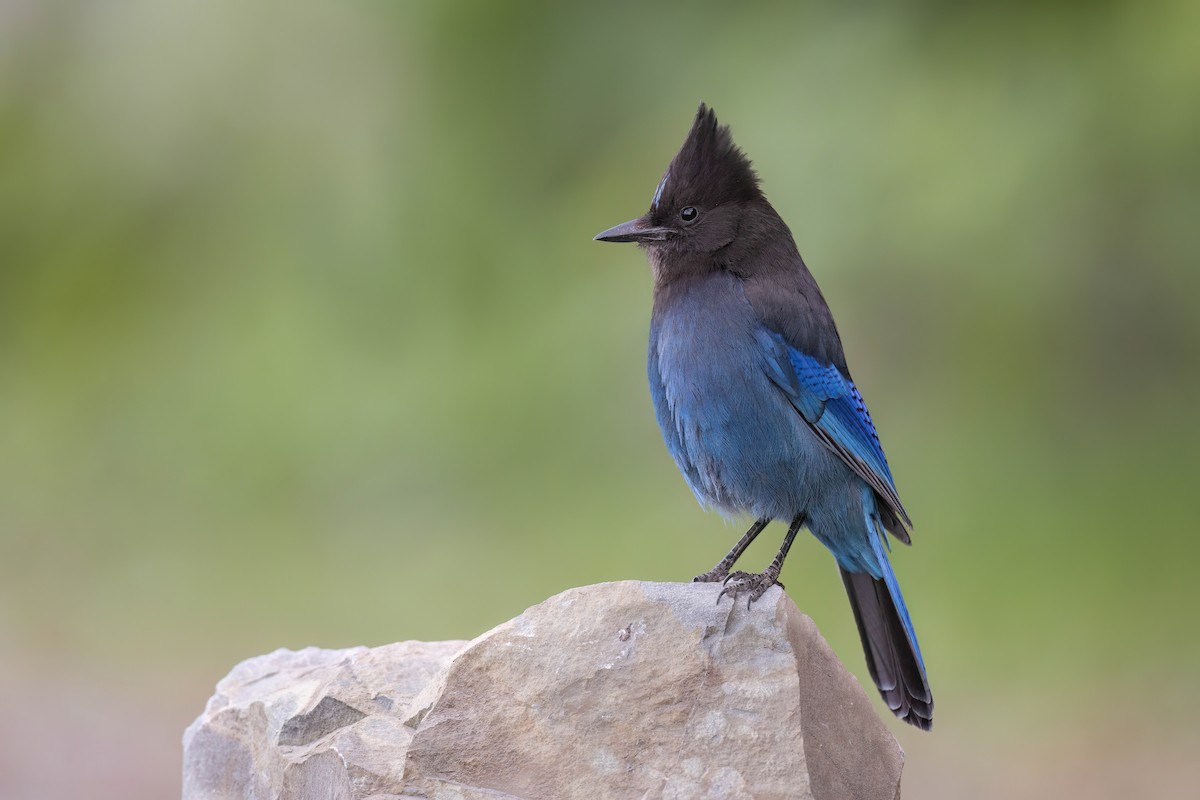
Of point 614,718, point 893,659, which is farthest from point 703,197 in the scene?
point 614,718

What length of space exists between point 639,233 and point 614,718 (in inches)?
59.4

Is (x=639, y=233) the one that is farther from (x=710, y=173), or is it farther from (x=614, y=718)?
(x=614, y=718)

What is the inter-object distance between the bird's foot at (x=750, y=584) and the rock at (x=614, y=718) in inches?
1.3

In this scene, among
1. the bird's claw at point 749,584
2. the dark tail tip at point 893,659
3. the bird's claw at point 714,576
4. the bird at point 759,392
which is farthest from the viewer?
the dark tail tip at point 893,659

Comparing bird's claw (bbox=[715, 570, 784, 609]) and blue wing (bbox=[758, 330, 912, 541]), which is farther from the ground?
blue wing (bbox=[758, 330, 912, 541])

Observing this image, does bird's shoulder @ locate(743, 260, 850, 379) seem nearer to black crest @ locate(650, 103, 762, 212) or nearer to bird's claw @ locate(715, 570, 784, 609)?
black crest @ locate(650, 103, 762, 212)

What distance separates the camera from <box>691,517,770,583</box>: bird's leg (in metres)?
3.90

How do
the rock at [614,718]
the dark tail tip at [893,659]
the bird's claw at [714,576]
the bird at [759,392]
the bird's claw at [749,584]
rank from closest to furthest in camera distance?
1. the rock at [614,718]
2. the bird's claw at [749,584]
3. the bird's claw at [714,576]
4. the bird at [759,392]
5. the dark tail tip at [893,659]

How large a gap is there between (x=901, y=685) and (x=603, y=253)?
351 centimetres

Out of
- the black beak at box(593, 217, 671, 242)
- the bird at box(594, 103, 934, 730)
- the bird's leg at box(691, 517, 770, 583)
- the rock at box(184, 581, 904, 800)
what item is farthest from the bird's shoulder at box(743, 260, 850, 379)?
the rock at box(184, 581, 904, 800)

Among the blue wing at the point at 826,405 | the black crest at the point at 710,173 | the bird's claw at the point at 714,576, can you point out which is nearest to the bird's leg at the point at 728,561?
the bird's claw at the point at 714,576

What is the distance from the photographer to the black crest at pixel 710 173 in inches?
163

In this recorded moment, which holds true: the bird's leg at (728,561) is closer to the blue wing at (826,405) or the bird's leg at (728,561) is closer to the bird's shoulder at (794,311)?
the blue wing at (826,405)

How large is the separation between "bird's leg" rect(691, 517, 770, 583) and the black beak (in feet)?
2.87
